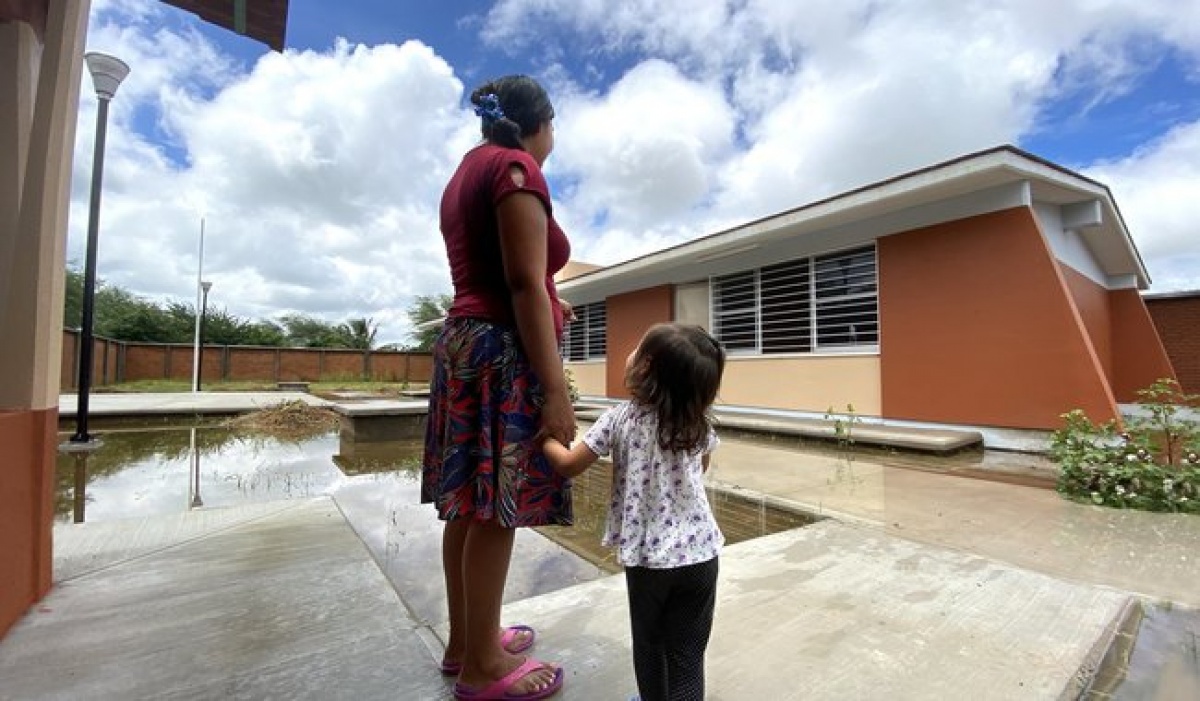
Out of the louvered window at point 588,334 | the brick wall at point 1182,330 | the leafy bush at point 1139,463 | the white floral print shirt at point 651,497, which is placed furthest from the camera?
the louvered window at point 588,334

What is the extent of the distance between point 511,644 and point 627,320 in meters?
9.53

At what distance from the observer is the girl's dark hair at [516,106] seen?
1.41 metres

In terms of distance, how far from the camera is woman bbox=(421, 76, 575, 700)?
125 centimetres

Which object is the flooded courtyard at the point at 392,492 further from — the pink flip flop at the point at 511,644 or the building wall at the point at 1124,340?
the building wall at the point at 1124,340

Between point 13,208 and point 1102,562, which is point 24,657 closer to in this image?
point 13,208

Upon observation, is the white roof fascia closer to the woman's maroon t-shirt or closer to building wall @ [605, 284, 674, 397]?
building wall @ [605, 284, 674, 397]

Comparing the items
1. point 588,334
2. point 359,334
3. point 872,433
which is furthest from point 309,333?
point 872,433

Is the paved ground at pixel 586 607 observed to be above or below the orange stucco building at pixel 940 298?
below

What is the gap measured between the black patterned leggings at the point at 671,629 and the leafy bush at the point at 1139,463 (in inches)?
150

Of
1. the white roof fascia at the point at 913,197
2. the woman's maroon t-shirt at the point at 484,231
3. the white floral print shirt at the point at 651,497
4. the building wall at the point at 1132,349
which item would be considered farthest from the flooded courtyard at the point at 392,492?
the building wall at the point at 1132,349

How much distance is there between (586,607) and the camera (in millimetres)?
1940

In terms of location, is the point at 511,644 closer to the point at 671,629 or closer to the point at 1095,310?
the point at 671,629

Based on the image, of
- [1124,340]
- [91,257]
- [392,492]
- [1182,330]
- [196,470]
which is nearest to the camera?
[392,492]

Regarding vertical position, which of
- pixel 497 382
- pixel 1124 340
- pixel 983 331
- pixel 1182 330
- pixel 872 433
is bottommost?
pixel 872 433
